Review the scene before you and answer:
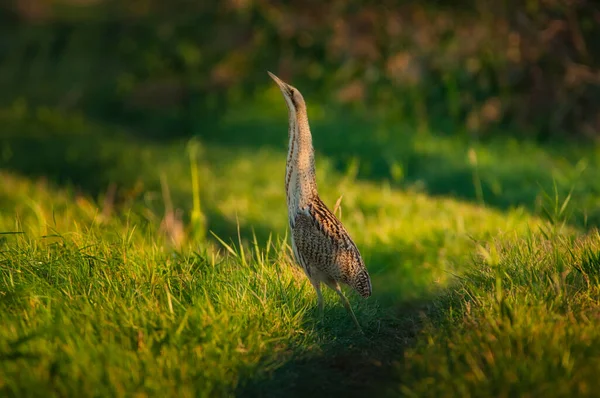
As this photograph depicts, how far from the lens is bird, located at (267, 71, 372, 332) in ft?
15.5

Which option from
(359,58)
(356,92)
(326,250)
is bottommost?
(356,92)

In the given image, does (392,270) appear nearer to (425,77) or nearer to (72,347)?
(72,347)

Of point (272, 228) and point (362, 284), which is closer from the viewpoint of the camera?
point (362, 284)

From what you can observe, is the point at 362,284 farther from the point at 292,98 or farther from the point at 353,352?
the point at 292,98

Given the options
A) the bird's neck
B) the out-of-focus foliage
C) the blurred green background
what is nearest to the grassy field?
the bird's neck

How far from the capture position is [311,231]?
186 inches

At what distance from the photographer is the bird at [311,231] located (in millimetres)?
4711

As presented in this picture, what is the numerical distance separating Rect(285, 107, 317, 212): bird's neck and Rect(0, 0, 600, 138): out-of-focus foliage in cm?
588

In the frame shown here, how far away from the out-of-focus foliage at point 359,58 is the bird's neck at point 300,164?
19.3 feet

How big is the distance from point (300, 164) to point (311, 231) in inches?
15.5

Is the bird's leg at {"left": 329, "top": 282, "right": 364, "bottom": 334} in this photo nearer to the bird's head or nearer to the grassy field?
the grassy field

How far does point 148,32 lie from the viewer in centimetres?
1371

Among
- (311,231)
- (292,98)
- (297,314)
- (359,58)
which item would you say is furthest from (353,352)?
(359,58)

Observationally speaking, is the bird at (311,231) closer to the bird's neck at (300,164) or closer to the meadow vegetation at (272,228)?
the bird's neck at (300,164)
